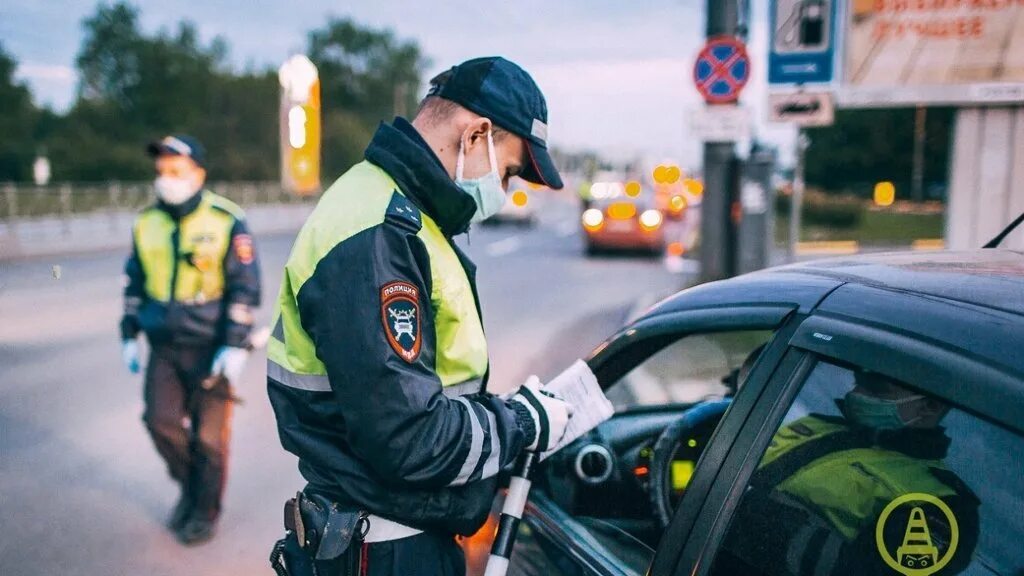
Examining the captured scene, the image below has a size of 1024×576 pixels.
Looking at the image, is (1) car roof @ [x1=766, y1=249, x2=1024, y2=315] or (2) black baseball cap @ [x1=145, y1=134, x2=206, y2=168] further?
(2) black baseball cap @ [x1=145, y1=134, x2=206, y2=168]

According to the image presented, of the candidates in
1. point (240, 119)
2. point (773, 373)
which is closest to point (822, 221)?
point (773, 373)

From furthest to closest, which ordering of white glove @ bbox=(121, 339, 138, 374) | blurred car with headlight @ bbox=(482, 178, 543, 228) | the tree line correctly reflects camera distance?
the tree line
blurred car with headlight @ bbox=(482, 178, 543, 228)
white glove @ bbox=(121, 339, 138, 374)

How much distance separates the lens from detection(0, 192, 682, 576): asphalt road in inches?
165

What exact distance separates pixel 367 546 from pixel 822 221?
31152 mm

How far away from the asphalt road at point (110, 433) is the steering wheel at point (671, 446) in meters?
0.72

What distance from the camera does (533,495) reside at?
2330 mm

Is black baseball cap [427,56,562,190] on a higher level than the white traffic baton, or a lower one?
higher

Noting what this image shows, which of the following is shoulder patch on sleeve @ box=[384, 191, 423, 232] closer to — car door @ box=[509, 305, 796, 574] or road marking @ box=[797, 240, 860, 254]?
car door @ box=[509, 305, 796, 574]

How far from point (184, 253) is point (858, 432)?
3.41 m

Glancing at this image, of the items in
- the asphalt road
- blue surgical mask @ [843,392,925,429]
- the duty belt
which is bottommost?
the asphalt road

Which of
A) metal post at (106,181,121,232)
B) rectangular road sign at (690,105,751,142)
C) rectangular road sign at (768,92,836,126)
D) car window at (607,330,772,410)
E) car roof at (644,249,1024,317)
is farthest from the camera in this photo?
metal post at (106,181,121,232)

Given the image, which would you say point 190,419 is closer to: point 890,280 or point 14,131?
point 890,280

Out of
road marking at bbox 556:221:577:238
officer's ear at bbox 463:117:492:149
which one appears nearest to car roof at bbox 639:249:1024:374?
officer's ear at bbox 463:117:492:149

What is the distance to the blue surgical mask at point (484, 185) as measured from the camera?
1.99 metres
